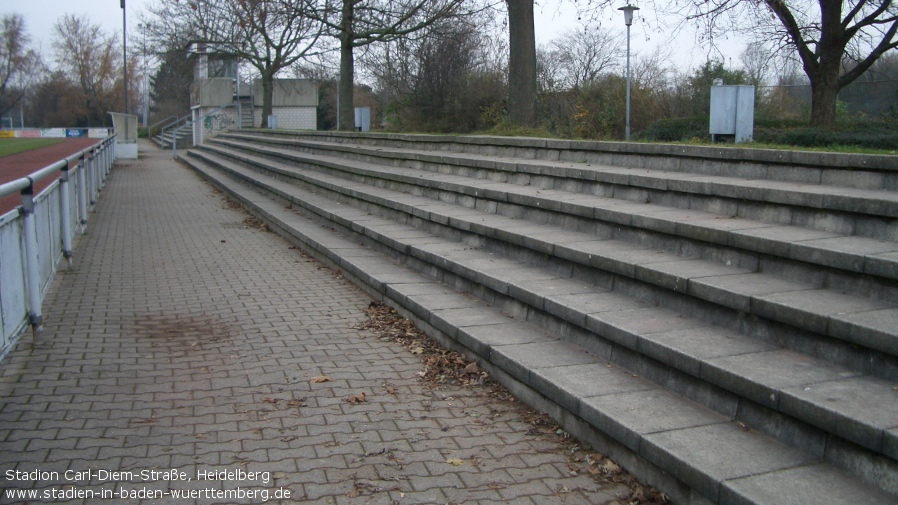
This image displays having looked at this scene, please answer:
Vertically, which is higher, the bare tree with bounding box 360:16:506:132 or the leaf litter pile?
the bare tree with bounding box 360:16:506:132

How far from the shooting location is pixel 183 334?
23.4 ft

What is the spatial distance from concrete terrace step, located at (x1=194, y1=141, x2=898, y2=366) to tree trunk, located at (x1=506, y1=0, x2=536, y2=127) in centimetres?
682

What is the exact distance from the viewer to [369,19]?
23.5 metres

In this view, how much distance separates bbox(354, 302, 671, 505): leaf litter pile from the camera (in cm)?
411

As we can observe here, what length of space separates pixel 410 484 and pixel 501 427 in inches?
36.7

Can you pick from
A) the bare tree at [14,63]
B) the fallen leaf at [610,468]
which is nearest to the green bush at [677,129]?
the fallen leaf at [610,468]

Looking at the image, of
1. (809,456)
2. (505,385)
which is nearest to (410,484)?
(505,385)

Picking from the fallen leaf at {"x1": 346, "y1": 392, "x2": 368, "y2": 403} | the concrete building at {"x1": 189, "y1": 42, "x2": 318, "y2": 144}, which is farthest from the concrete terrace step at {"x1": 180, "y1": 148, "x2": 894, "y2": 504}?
the concrete building at {"x1": 189, "y1": 42, "x2": 318, "y2": 144}

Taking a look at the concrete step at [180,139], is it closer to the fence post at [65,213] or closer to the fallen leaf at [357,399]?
the fence post at [65,213]

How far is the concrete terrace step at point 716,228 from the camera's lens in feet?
15.5

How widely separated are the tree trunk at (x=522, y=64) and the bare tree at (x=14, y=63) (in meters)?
63.4

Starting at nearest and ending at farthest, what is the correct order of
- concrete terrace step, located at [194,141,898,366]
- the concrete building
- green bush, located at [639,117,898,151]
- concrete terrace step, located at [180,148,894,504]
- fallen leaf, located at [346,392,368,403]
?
concrete terrace step, located at [180,148,894,504] → concrete terrace step, located at [194,141,898,366] → fallen leaf, located at [346,392,368,403] → green bush, located at [639,117,898,151] → the concrete building

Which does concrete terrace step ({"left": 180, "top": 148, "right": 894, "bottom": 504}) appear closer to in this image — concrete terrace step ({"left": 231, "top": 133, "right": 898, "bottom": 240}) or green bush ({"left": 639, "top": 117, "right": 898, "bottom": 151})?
concrete terrace step ({"left": 231, "top": 133, "right": 898, "bottom": 240})

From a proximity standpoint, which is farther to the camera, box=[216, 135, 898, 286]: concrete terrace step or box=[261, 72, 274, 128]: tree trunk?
box=[261, 72, 274, 128]: tree trunk
